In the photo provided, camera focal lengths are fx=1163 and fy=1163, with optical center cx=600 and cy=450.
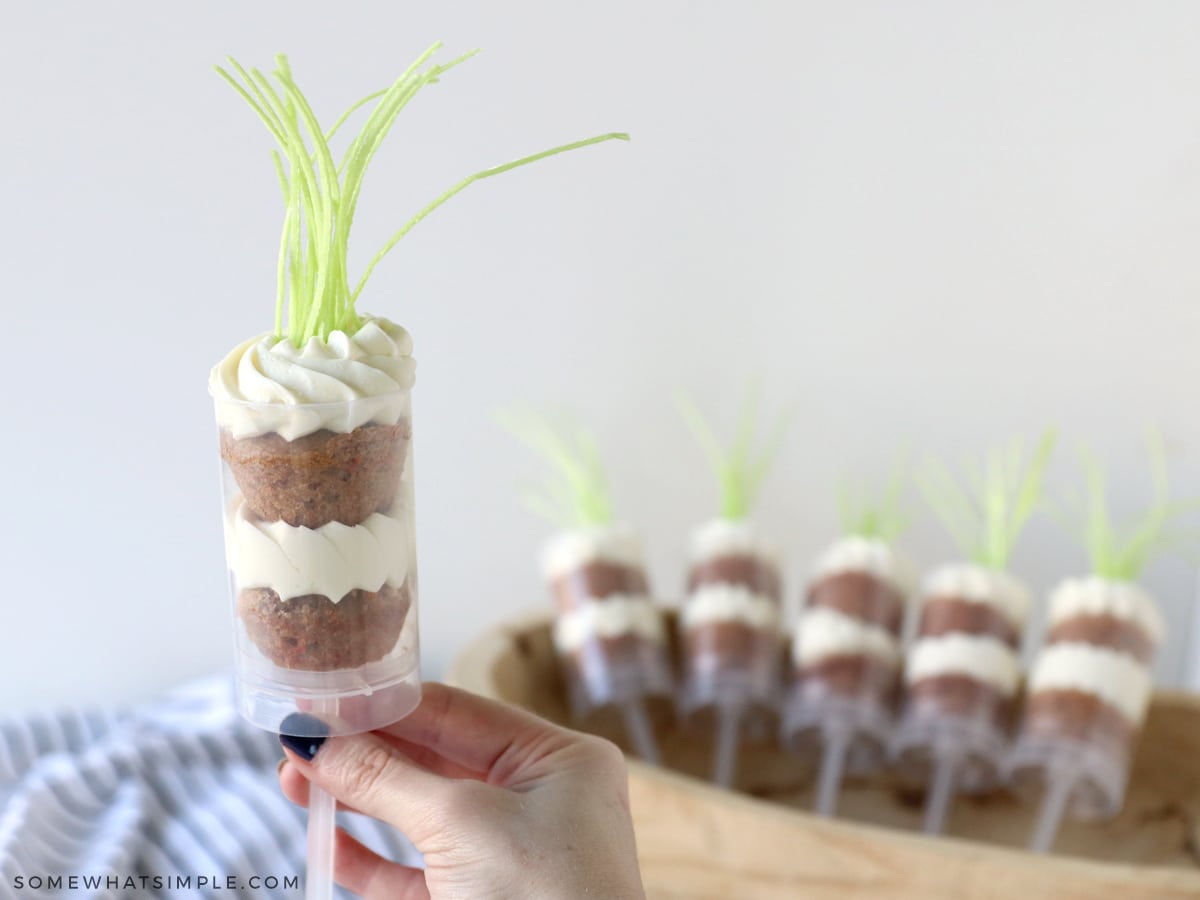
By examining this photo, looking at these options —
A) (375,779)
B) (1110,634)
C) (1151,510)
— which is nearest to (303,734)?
(375,779)

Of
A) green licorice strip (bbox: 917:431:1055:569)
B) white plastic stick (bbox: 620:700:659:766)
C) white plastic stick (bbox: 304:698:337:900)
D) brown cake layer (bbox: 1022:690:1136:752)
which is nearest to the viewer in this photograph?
white plastic stick (bbox: 304:698:337:900)

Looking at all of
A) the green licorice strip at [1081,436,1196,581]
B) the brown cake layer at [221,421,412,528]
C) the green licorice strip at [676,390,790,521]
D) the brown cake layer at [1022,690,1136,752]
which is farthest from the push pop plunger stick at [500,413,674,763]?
the brown cake layer at [221,421,412,528]

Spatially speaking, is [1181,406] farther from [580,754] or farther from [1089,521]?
[580,754]

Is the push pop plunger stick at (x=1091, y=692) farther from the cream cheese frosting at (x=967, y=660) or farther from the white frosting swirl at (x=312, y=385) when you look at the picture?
the white frosting swirl at (x=312, y=385)

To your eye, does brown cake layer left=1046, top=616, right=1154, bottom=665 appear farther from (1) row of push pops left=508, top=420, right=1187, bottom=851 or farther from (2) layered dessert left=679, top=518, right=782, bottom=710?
(2) layered dessert left=679, top=518, right=782, bottom=710

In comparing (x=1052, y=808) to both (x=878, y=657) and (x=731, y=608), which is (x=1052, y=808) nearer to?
(x=878, y=657)

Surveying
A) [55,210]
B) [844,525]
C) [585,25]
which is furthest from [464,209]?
[844,525]
